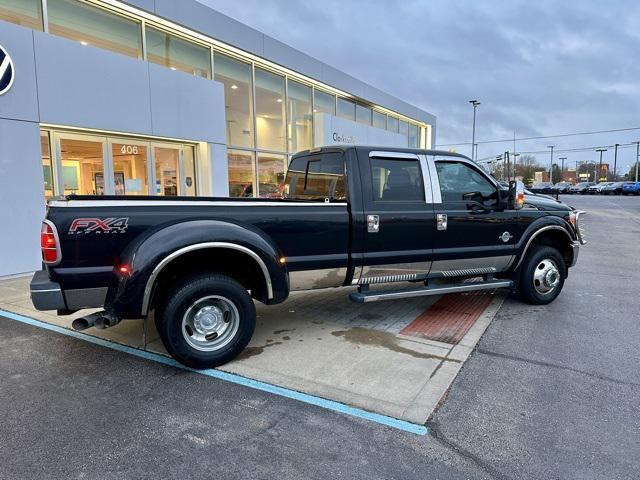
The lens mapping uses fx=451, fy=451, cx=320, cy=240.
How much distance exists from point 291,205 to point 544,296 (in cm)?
389

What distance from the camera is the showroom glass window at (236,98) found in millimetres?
12664

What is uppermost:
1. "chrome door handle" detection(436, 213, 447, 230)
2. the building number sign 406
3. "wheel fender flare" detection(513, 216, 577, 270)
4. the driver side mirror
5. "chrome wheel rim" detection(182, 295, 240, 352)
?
the building number sign 406

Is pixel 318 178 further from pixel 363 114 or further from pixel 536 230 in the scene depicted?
pixel 363 114

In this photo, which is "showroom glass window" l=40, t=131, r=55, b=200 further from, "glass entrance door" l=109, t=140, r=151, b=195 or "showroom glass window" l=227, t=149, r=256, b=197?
"showroom glass window" l=227, t=149, r=256, b=197

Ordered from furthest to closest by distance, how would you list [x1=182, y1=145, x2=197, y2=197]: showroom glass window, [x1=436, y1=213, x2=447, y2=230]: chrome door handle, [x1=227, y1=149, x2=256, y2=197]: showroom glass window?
[x1=227, y1=149, x2=256, y2=197]: showroom glass window → [x1=182, y1=145, x2=197, y2=197]: showroom glass window → [x1=436, y1=213, x2=447, y2=230]: chrome door handle

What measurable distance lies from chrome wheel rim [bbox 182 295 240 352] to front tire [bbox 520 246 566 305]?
3.97 meters

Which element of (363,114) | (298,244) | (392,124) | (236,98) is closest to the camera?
(298,244)

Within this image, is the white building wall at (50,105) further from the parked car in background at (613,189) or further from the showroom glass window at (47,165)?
the parked car in background at (613,189)

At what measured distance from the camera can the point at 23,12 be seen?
8172mm

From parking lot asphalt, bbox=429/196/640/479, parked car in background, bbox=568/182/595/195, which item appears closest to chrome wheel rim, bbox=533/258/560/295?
parking lot asphalt, bbox=429/196/640/479

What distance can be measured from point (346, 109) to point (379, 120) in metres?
3.53

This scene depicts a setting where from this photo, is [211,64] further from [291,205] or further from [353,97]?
[291,205]

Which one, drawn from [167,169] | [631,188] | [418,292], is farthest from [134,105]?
[631,188]

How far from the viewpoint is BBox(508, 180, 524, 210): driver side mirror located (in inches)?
216
